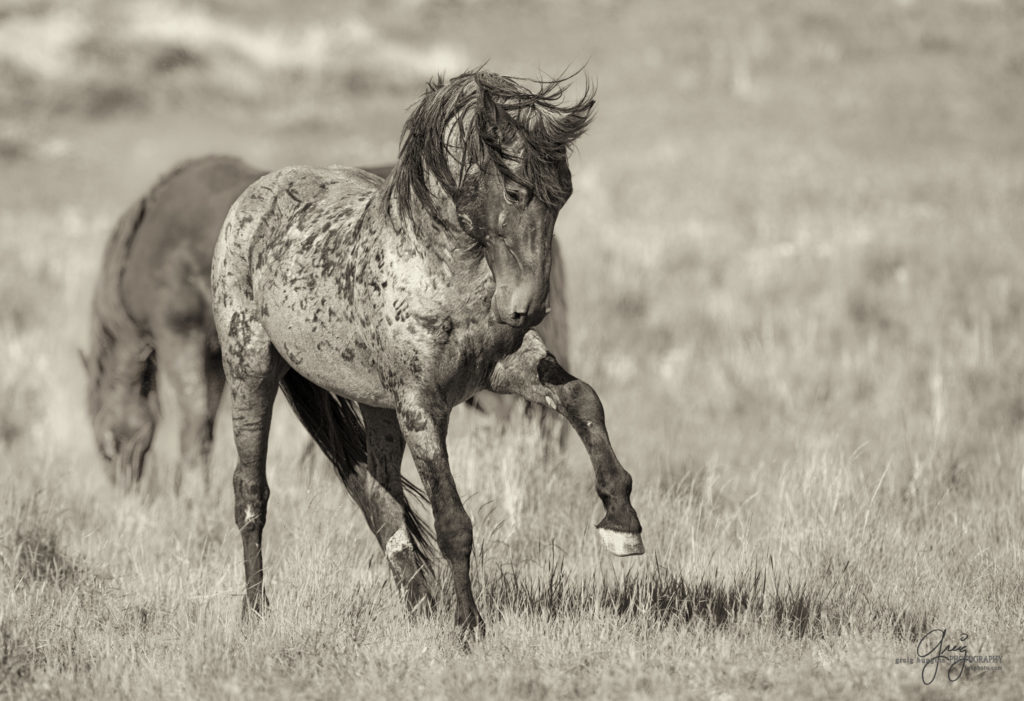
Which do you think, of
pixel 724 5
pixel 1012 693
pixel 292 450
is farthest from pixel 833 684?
pixel 724 5

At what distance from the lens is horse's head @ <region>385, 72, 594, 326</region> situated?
377 centimetres

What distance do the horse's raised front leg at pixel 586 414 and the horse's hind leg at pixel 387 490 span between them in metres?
1.04

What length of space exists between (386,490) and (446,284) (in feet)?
4.29

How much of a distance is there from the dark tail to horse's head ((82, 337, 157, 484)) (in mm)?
3077

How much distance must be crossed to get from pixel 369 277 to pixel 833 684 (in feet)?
6.34

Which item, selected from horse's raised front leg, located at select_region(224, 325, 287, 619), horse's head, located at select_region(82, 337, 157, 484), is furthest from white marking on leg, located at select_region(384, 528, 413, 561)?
horse's head, located at select_region(82, 337, 157, 484)

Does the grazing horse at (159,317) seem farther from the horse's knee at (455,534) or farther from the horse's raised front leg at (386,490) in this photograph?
the horse's knee at (455,534)

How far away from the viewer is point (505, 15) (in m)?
28.4

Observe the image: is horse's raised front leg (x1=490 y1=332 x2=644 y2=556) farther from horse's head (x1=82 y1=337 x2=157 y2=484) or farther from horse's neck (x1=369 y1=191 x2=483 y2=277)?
horse's head (x1=82 y1=337 x2=157 y2=484)

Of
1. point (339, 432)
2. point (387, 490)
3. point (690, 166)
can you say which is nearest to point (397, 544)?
point (387, 490)

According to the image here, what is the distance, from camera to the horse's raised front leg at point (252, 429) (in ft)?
15.8

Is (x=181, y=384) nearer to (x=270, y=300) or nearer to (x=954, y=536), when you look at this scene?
(x=270, y=300)
